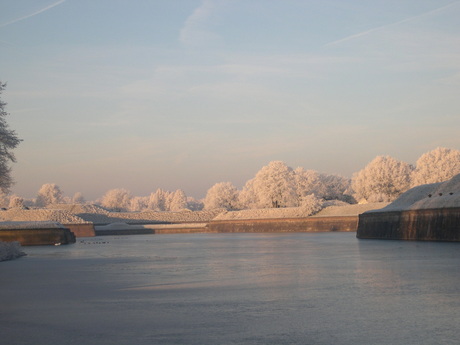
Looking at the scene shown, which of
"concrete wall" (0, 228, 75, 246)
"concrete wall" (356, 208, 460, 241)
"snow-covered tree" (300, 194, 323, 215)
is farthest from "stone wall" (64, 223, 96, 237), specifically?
"concrete wall" (356, 208, 460, 241)

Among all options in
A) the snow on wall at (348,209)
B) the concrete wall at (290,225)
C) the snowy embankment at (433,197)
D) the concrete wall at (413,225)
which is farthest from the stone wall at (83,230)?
the snowy embankment at (433,197)

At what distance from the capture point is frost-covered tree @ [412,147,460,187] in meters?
113

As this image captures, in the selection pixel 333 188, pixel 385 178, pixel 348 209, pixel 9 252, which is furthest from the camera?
pixel 333 188

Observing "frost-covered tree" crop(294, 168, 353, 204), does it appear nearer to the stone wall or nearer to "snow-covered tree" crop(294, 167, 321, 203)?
"snow-covered tree" crop(294, 167, 321, 203)

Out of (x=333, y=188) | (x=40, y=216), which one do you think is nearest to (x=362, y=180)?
(x=333, y=188)

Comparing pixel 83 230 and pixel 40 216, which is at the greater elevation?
pixel 40 216

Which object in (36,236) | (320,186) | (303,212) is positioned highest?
(320,186)

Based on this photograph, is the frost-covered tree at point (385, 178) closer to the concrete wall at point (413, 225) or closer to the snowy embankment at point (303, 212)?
the snowy embankment at point (303, 212)

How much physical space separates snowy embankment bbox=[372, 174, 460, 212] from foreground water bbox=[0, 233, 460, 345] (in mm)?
15506

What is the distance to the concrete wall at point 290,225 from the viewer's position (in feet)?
290

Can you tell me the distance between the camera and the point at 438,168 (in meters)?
114

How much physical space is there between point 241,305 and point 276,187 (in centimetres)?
11088

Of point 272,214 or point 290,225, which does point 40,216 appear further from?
point 290,225

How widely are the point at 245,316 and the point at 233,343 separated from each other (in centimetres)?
252
